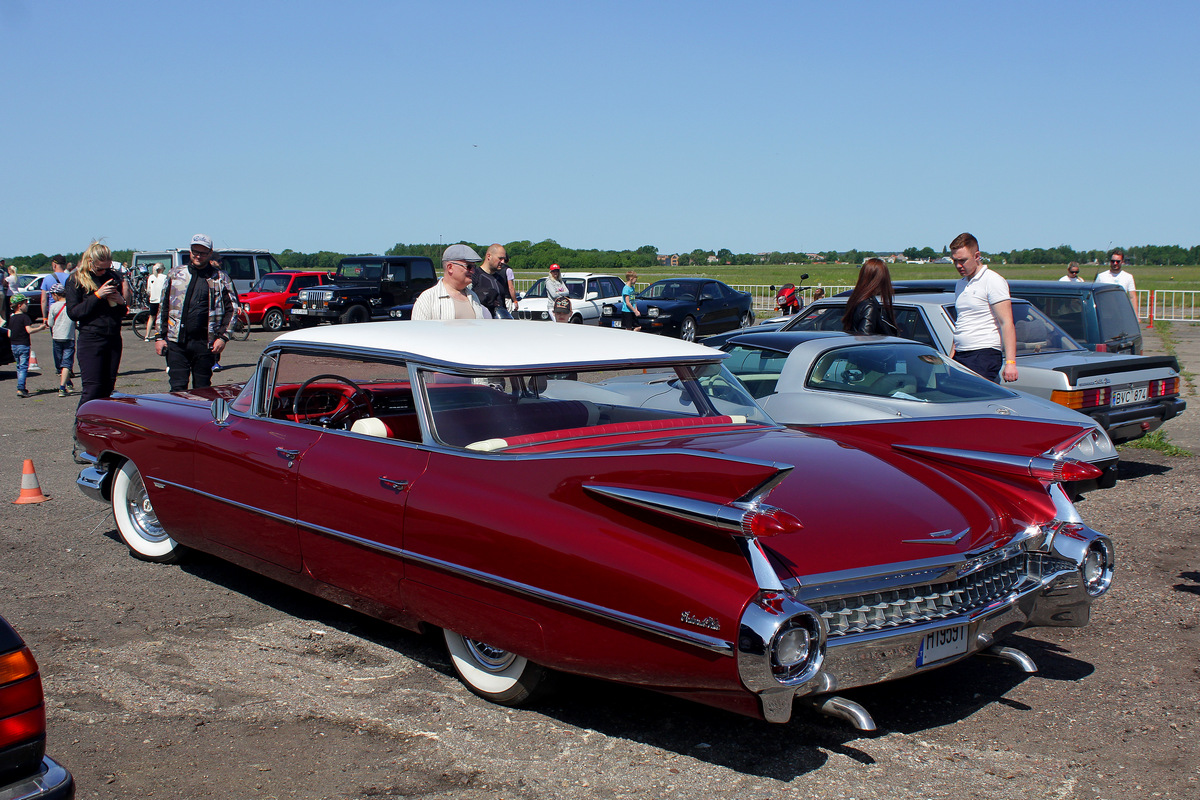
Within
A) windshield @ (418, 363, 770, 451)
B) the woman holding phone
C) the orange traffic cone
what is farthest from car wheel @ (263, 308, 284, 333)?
windshield @ (418, 363, 770, 451)

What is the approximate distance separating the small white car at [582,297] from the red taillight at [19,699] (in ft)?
65.6

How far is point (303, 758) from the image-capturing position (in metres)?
3.12

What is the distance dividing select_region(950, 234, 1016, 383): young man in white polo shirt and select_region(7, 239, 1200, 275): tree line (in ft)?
178

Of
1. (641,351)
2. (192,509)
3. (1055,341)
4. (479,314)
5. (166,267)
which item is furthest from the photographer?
→ (166,267)

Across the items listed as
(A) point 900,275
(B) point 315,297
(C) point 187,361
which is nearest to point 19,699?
(C) point 187,361

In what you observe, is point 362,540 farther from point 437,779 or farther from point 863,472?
point 863,472

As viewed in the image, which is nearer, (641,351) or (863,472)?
(863,472)

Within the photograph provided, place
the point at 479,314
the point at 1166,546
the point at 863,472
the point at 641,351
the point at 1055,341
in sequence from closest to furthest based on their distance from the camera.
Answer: the point at 863,472 → the point at 641,351 → the point at 1166,546 → the point at 479,314 → the point at 1055,341

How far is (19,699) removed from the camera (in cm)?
212

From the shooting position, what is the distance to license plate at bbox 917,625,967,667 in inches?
120

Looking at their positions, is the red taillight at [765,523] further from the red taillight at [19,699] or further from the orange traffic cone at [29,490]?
the orange traffic cone at [29,490]

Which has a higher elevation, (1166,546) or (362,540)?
(362,540)

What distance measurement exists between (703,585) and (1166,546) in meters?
4.16

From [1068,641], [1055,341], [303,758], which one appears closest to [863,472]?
[1068,641]
